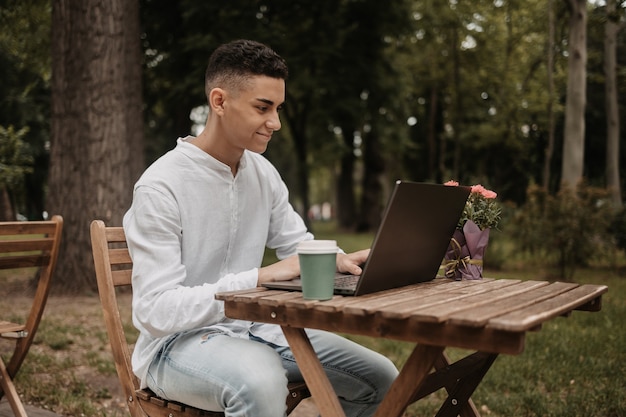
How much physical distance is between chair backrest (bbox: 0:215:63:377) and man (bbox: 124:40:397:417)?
1.25 metres

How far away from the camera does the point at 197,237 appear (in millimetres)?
2340

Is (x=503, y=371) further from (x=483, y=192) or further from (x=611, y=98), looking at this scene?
(x=611, y=98)

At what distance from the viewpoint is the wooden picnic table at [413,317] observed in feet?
5.06

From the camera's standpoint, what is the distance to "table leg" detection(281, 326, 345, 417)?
6.06ft

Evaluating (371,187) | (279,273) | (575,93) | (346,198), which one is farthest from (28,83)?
(279,273)

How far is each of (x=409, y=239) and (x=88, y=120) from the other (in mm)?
6375

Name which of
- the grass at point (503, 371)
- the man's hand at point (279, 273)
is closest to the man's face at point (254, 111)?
the man's hand at point (279, 273)

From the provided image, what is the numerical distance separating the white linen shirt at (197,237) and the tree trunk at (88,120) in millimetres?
5227

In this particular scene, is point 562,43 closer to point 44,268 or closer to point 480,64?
point 480,64

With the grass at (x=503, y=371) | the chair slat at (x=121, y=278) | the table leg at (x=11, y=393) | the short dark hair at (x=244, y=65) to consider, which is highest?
the short dark hair at (x=244, y=65)

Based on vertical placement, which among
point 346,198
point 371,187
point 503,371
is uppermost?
point 371,187

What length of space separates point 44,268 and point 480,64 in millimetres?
21841

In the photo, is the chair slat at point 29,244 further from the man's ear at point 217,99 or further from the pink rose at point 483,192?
the pink rose at point 483,192

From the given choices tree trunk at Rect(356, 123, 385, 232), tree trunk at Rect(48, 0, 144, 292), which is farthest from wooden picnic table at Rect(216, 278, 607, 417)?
tree trunk at Rect(356, 123, 385, 232)
